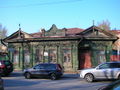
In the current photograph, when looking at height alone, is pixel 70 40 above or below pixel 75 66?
above

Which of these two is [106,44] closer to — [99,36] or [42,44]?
[99,36]

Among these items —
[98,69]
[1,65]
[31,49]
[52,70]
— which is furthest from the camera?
[31,49]

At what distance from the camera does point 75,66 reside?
3119cm

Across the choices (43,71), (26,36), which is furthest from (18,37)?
(43,71)

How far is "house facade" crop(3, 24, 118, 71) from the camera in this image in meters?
31.1

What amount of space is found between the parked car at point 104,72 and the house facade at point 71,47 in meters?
10.8

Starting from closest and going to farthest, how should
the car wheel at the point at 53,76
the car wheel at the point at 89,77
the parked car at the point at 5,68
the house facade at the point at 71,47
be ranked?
1. the car wheel at the point at 89,77
2. the car wheel at the point at 53,76
3. the parked car at the point at 5,68
4. the house facade at the point at 71,47

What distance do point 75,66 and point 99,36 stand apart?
4.96 metres

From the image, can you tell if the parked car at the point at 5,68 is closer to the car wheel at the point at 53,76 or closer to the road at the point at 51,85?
the road at the point at 51,85

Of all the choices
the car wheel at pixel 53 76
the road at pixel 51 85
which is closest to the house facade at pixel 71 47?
the car wheel at pixel 53 76

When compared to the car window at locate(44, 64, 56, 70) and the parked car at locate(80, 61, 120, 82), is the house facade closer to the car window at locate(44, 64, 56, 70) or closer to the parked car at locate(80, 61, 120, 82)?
the car window at locate(44, 64, 56, 70)

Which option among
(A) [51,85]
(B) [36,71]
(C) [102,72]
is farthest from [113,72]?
(B) [36,71]

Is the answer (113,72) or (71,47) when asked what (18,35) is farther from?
(113,72)

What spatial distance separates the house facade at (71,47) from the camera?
3114 centimetres
